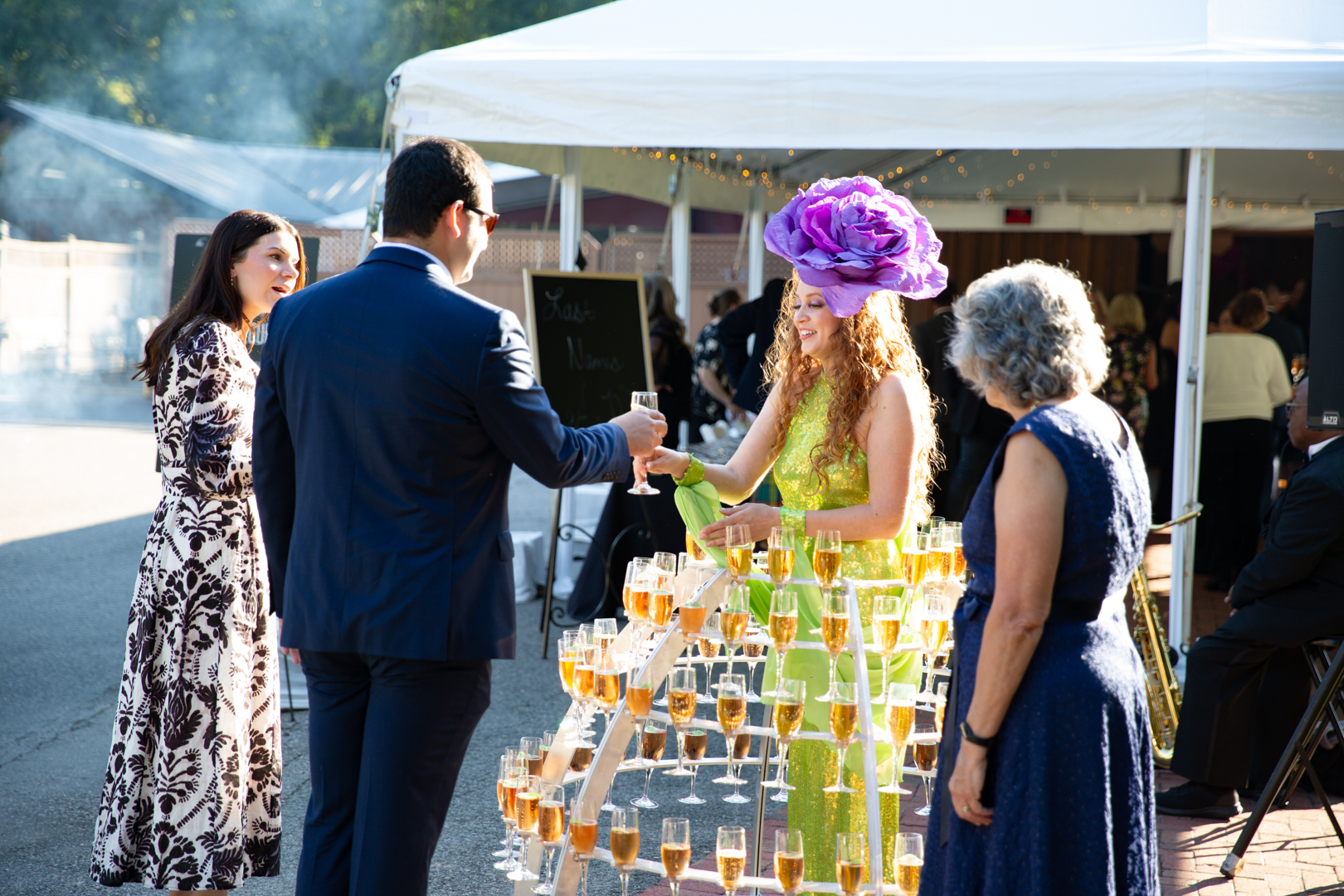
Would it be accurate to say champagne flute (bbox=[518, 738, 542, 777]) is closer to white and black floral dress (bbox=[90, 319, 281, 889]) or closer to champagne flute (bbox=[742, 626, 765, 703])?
champagne flute (bbox=[742, 626, 765, 703])

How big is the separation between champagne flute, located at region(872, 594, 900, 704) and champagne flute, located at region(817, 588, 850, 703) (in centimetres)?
12

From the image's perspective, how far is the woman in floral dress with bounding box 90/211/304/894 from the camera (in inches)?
113

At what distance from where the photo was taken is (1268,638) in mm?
3859

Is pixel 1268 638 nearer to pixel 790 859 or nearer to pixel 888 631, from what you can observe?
pixel 888 631

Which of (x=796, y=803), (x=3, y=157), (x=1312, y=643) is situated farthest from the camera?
(x=3, y=157)

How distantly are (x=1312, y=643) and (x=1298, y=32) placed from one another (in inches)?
109

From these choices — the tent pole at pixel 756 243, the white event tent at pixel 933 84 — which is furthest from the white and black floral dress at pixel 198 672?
the tent pole at pixel 756 243

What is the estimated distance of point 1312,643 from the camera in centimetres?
376

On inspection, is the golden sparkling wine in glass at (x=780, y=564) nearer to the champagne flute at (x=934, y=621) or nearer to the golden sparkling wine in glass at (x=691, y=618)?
the golden sparkling wine in glass at (x=691, y=618)

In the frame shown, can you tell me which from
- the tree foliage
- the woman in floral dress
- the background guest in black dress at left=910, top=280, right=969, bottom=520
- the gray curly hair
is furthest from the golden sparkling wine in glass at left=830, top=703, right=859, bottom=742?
the tree foliage

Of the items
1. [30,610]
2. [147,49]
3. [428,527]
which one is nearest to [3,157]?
[147,49]

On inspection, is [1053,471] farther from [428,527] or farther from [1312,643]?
[1312,643]

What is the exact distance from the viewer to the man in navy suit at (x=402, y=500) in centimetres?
212

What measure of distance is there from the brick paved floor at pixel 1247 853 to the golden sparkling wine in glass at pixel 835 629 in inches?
51.7
